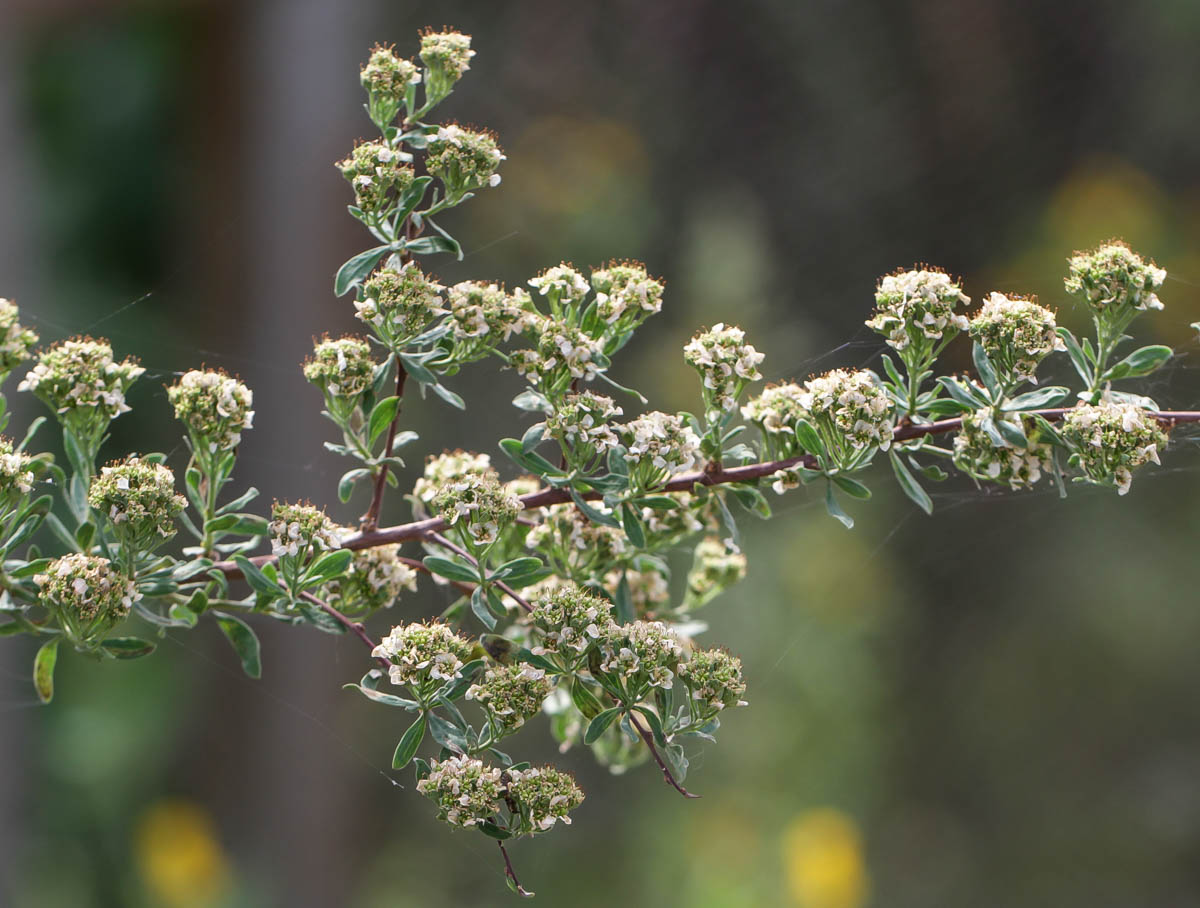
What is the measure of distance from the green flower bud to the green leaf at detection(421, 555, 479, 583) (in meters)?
0.10

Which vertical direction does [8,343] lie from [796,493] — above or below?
above

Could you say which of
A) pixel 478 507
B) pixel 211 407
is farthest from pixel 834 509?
pixel 211 407

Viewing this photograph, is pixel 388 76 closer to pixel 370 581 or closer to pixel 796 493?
pixel 370 581

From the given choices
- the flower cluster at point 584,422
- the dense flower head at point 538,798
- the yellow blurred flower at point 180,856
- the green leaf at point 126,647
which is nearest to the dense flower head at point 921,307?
the flower cluster at point 584,422

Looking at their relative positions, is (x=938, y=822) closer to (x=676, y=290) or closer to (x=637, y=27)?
(x=676, y=290)

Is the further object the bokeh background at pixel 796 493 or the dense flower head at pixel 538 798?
the bokeh background at pixel 796 493

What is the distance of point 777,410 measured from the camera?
0.45 m

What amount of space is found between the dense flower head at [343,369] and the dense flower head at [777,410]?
16 centimetres

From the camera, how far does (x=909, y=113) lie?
1.69 m

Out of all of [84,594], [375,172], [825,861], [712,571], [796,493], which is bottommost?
[825,861]

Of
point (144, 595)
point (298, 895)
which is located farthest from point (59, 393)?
point (298, 895)

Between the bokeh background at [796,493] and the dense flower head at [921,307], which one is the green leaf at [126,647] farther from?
the bokeh background at [796,493]

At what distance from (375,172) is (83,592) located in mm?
193

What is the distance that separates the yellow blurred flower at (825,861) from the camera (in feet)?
5.63
